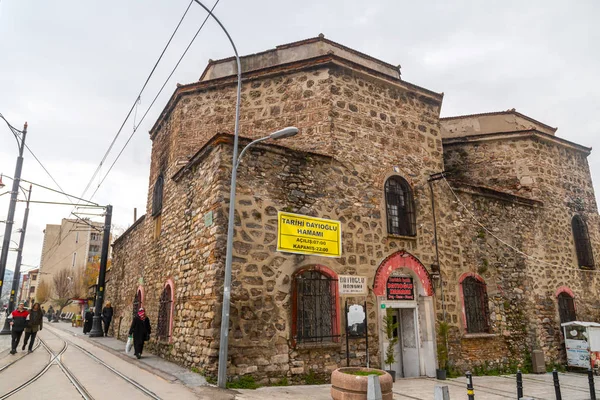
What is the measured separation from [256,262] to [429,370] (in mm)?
5580

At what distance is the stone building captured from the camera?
28.4 feet

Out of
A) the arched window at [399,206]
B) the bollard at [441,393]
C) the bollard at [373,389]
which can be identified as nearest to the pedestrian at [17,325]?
the bollard at [373,389]

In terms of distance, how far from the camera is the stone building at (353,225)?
8.66m

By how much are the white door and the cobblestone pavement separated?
1.47ft

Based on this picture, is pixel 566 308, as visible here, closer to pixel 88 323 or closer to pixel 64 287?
pixel 88 323

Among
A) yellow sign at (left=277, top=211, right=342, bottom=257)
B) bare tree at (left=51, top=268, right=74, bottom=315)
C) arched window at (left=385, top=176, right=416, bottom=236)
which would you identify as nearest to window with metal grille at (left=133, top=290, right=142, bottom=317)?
yellow sign at (left=277, top=211, right=342, bottom=257)

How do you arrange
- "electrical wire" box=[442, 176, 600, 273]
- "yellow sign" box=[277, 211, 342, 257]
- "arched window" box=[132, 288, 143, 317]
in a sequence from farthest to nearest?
"arched window" box=[132, 288, 143, 317], "electrical wire" box=[442, 176, 600, 273], "yellow sign" box=[277, 211, 342, 257]

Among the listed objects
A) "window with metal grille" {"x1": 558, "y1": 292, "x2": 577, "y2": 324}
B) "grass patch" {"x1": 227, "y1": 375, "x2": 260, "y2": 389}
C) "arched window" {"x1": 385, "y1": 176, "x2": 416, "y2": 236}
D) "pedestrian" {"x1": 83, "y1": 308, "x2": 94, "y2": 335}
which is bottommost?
"grass patch" {"x1": 227, "y1": 375, "x2": 260, "y2": 389}

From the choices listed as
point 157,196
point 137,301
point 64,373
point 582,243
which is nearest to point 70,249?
point 137,301

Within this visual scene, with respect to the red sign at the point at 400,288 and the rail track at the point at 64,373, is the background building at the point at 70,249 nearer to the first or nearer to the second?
the rail track at the point at 64,373

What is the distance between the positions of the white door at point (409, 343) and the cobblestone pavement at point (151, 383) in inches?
17.6

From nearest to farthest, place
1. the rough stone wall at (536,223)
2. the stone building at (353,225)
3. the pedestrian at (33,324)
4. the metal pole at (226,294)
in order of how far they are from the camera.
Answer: the metal pole at (226,294), the stone building at (353,225), the pedestrian at (33,324), the rough stone wall at (536,223)

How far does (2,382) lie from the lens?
7.11m

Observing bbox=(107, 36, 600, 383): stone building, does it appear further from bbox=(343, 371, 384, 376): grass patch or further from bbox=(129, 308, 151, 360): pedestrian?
bbox=(343, 371, 384, 376): grass patch
